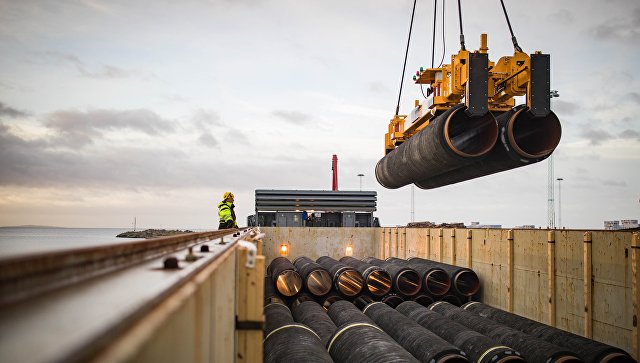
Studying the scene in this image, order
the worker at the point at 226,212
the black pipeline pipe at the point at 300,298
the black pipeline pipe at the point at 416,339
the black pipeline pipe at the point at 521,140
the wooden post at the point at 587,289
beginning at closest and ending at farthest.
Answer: the black pipeline pipe at the point at 416,339, the wooden post at the point at 587,289, the black pipeline pipe at the point at 521,140, the black pipeline pipe at the point at 300,298, the worker at the point at 226,212

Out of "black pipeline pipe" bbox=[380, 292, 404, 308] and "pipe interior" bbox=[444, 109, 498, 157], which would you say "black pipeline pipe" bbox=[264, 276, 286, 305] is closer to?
"black pipeline pipe" bbox=[380, 292, 404, 308]

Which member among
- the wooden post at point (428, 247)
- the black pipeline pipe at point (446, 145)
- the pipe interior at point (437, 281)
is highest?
the black pipeline pipe at point (446, 145)

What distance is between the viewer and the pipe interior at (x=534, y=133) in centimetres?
1064

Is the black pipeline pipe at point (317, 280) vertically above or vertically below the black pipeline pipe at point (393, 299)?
above

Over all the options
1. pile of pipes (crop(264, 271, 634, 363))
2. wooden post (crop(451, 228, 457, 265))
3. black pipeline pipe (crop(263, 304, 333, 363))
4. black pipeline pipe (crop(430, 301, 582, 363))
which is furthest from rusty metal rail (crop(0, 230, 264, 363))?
wooden post (crop(451, 228, 457, 265))

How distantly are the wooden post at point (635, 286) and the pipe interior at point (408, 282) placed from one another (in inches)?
247

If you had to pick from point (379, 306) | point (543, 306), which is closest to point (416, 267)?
point (379, 306)

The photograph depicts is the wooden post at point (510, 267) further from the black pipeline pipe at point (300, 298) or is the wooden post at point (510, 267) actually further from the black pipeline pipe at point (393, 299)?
the black pipeline pipe at point (300, 298)

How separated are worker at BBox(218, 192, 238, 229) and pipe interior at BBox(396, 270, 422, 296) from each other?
5.51m

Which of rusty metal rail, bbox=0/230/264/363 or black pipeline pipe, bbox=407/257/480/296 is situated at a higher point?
rusty metal rail, bbox=0/230/264/363

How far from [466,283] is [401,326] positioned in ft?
15.1

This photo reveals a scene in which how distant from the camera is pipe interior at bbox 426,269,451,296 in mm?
13312

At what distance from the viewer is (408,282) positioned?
13.9 m

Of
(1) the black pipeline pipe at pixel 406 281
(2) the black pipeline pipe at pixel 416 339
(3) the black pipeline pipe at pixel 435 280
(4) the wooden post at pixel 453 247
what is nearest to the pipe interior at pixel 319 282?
(1) the black pipeline pipe at pixel 406 281
